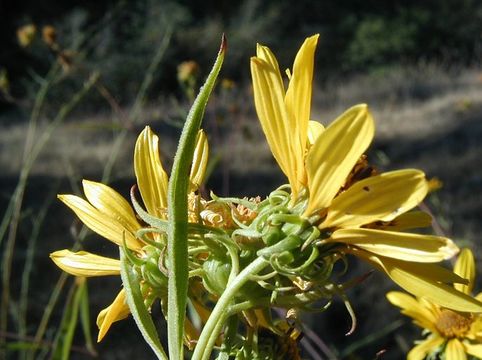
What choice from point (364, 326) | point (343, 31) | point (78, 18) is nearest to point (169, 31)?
point (364, 326)

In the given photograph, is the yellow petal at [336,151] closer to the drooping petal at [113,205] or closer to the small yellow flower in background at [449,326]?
the drooping petal at [113,205]

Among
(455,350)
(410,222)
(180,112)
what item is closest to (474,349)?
(455,350)

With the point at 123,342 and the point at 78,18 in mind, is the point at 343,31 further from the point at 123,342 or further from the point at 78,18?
the point at 123,342

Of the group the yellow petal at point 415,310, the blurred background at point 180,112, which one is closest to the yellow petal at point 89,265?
the blurred background at point 180,112

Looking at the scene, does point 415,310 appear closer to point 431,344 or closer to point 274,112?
point 431,344

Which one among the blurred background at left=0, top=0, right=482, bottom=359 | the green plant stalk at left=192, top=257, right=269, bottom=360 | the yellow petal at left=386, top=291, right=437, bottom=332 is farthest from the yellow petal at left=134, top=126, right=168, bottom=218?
the yellow petal at left=386, top=291, right=437, bottom=332

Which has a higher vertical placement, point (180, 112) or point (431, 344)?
point (180, 112)
